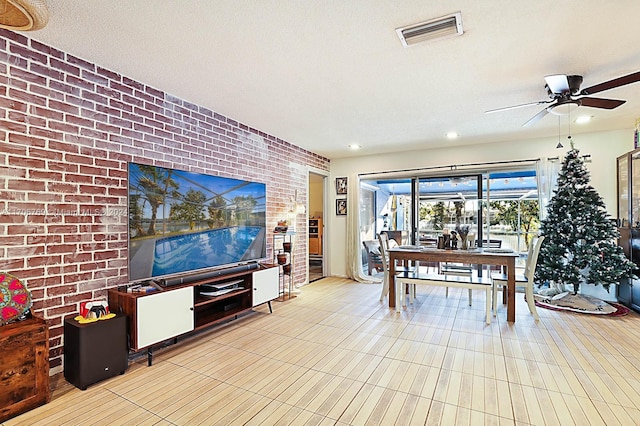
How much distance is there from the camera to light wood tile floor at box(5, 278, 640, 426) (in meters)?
2.00

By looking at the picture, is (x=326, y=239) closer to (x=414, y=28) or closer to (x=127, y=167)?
(x=127, y=167)

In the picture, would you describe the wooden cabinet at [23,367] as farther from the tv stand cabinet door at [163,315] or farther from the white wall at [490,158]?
the white wall at [490,158]

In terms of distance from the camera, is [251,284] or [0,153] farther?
[251,284]

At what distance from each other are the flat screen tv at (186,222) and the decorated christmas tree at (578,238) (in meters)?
4.15

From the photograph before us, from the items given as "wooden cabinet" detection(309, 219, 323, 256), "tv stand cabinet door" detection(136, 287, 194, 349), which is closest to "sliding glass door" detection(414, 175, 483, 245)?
"wooden cabinet" detection(309, 219, 323, 256)

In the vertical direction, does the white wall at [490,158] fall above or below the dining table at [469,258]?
above

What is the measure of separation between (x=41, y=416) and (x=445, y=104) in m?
4.34

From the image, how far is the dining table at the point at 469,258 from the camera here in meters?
3.79

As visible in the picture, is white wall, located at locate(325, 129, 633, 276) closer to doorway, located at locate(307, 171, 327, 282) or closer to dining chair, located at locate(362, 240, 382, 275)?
dining chair, located at locate(362, 240, 382, 275)

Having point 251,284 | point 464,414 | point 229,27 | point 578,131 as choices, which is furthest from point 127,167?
point 578,131

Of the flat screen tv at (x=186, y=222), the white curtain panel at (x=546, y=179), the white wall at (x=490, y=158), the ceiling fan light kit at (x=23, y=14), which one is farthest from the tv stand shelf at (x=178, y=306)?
the white curtain panel at (x=546, y=179)

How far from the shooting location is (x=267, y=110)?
387 cm

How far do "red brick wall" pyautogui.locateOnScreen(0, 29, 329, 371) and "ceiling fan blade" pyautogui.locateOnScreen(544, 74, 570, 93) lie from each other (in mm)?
3581

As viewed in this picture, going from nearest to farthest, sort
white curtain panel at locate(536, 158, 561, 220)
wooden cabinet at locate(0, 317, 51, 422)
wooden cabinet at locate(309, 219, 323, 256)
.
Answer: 1. wooden cabinet at locate(0, 317, 51, 422)
2. white curtain panel at locate(536, 158, 561, 220)
3. wooden cabinet at locate(309, 219, 323, 256)
